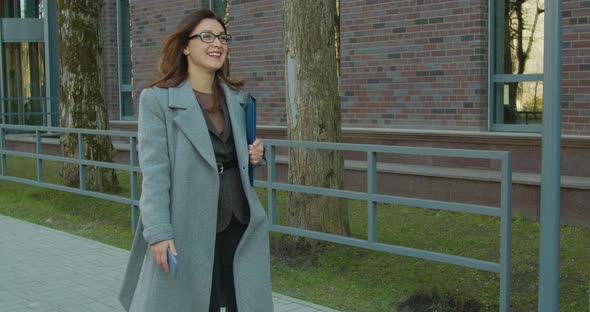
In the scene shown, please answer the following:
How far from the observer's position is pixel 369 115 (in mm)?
11469

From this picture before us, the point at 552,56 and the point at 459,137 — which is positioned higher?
the point at 552,56

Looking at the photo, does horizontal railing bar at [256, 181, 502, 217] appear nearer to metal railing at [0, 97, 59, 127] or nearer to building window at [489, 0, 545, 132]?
building window at [489, 0, 545, 132]

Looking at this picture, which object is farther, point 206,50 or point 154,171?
point 206,50

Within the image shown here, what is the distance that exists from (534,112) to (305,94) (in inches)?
149

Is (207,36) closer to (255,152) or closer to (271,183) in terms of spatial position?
(255,152)

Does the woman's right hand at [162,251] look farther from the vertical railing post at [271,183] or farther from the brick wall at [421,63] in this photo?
the brick wall at [421,63]

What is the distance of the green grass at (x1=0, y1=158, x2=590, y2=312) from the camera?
603 centimetres

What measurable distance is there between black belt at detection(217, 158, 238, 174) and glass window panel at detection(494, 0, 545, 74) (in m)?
6.94

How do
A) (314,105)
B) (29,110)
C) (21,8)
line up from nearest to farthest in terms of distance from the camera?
(314,105) < (29,110) < (21,8)

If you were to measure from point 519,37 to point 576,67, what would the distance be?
3.69 feet

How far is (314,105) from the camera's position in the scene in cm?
734

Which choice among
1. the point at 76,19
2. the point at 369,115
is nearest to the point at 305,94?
the point at 369,115

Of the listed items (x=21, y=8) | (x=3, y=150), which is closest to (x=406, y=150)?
(x=3, y=150)

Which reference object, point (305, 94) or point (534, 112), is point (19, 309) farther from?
point (534, 112)
